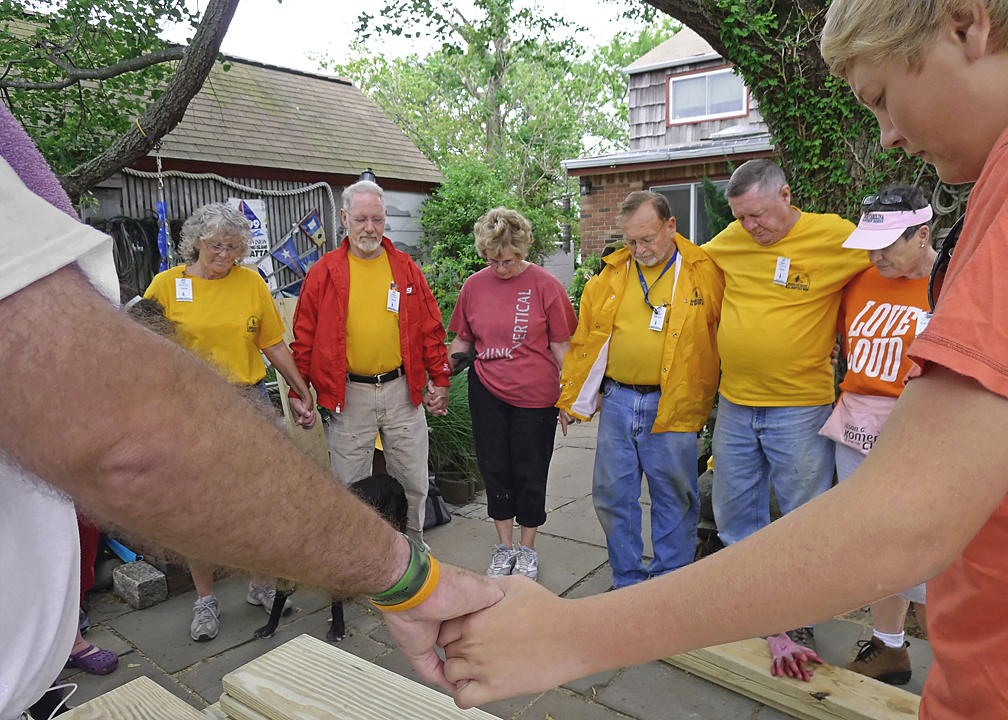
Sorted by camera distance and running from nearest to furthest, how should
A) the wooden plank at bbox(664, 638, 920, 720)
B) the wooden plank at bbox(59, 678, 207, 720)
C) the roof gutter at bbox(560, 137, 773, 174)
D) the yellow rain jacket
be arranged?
the wooden plank at bbox(59, 678, 207, 720) → the wooden plank at bbox(664, 638, 920, 720) → the yellow rain jacket → the roof gutter at bbox(560, 137, 773, 174)

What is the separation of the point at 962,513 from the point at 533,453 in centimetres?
361

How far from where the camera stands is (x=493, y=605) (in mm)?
1334

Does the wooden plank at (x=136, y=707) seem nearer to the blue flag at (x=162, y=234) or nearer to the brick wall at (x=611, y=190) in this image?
the blue flag at (x=162, y=234)

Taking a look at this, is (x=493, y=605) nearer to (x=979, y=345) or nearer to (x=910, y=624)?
(x=979, y=345)

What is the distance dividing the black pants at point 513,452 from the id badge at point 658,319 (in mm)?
918

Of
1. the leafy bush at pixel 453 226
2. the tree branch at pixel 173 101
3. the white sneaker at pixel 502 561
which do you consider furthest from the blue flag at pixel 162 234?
the white sneaker at pixel 502 561

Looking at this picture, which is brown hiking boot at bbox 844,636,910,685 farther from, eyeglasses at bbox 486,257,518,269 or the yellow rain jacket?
eyeglasses at bbox 486,257,518,269

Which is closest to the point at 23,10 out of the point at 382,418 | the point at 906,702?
the point at 382,418

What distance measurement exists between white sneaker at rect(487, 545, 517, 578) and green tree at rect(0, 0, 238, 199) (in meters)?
3.65

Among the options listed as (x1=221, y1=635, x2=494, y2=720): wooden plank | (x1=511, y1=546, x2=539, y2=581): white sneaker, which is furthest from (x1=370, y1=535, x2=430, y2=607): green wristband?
(x1=511, y1=546, x2=539, y2=581): white sneaker

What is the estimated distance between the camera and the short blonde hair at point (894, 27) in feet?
2.57

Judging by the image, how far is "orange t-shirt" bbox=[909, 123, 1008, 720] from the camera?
2.27 ft

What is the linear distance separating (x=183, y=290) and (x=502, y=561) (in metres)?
2.54

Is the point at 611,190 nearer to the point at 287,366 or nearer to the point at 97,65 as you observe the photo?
the point at 97,65
